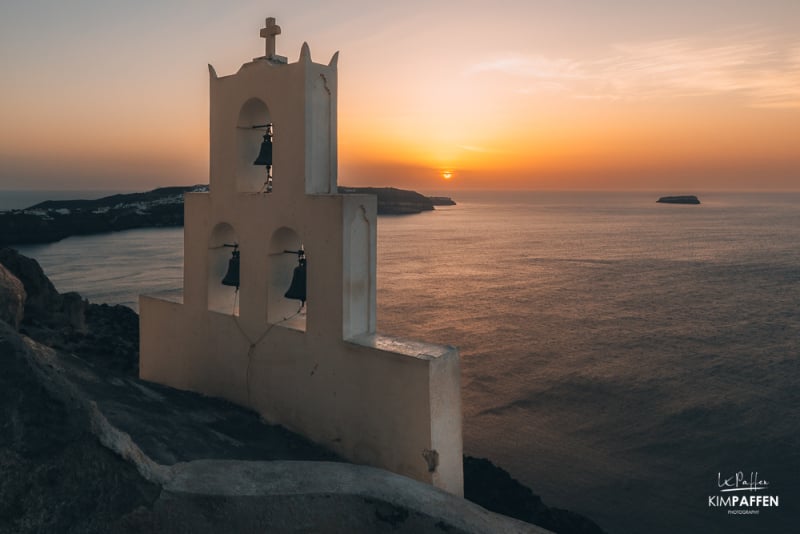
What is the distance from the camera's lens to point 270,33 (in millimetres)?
6988

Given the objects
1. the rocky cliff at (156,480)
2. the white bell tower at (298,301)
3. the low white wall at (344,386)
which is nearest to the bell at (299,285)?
the white bell tower at (298,301)

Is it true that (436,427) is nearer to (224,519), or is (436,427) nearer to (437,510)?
(437,510)

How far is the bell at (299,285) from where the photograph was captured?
276 inches

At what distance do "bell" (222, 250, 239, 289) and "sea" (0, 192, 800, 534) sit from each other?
1943 millimetres

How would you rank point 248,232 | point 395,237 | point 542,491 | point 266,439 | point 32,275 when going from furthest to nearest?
point 395,237
point 32,275
point 542,491
point 248,232
point 266,439

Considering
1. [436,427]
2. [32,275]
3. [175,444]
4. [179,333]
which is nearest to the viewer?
[175,444]

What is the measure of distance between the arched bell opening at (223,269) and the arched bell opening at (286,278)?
0.60m

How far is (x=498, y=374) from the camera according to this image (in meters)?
17.7

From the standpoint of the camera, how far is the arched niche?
288 inches

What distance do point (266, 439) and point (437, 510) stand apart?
8.82 feet

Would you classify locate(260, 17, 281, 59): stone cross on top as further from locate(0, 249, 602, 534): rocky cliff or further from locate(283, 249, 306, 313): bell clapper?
locate(0, 249, 602, 534): rocky cliff

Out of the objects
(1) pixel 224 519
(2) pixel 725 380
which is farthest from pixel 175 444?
(2) pixel 725 380
